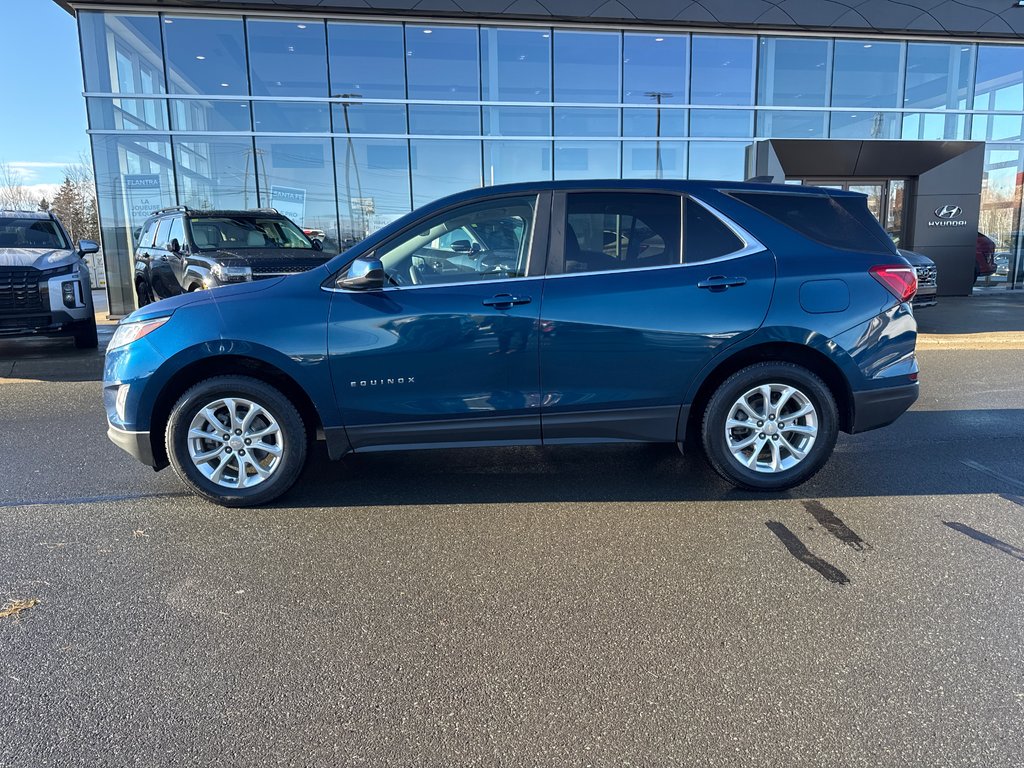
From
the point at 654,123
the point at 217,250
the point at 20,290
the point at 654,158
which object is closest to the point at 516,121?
the point at 654,123

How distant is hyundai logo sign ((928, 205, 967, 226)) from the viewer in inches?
634

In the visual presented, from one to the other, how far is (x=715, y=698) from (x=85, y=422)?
6.22 metres

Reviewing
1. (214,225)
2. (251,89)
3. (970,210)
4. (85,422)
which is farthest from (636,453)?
(970,210)

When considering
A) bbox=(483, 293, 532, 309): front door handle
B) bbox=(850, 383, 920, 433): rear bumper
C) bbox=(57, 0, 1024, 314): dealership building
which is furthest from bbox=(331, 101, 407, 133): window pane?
bbox=(850, 383, 920, 433): rear bumper

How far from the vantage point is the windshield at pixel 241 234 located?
33.0 feet

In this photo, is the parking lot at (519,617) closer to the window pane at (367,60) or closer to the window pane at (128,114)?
the window pane at (128,114)

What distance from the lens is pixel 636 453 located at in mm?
5484

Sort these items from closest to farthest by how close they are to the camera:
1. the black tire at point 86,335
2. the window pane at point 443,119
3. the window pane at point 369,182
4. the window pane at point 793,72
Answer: the black tire at point 86,335 < the window pane at point 369,182 < the window pane at point 443,119 < the window pane at point 793,72

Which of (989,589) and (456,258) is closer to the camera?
(989,589)

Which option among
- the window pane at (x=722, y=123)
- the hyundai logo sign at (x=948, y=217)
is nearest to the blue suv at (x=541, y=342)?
the window pane at (x=722, y=123)

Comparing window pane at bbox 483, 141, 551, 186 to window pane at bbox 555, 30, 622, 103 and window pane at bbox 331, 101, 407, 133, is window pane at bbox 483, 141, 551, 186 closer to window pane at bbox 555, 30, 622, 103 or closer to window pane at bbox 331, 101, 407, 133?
window pane at bbox 555, 30, 622, 103

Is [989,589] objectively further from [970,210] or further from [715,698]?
[970,210]

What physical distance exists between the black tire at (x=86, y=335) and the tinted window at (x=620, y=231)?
827 centimetres

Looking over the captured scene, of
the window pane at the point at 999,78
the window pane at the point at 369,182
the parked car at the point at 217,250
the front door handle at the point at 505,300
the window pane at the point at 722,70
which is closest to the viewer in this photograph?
the front door handle at the point at 505,300
